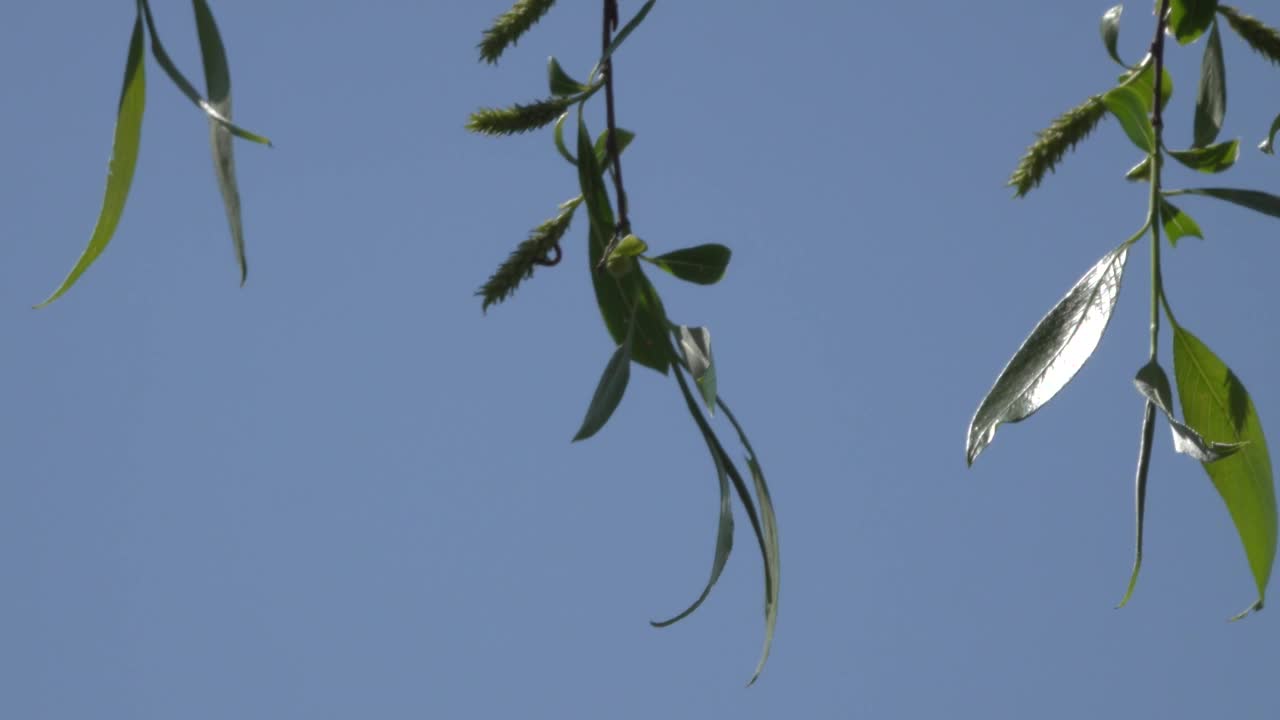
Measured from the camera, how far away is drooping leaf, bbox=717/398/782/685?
1.48ft

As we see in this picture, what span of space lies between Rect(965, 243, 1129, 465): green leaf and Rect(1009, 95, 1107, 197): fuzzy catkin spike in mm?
32

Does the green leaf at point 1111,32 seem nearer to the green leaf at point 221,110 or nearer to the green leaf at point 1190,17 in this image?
the green leaf at point 1190,17

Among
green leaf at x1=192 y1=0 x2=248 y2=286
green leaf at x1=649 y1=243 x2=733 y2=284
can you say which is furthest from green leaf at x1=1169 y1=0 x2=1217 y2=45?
green leaf at x1=192 y1=0 x2=248 y2=286

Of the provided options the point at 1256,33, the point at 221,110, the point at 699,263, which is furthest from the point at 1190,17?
the point at 221,110

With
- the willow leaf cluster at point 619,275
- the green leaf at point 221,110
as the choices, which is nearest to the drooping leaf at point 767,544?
the willow leaf cluster at point 619,275

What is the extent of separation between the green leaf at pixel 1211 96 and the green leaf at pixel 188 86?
32 cm

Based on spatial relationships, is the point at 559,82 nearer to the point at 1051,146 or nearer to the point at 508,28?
the point at 508,28

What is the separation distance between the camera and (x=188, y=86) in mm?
407

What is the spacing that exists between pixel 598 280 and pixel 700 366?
0.15ft

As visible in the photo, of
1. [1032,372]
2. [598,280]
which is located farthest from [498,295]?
[1032,372]

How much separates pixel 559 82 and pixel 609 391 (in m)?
0.09

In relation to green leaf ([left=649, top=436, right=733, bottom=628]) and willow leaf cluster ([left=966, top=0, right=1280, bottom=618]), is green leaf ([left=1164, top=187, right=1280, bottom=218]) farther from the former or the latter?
green leaf ([left=649, top=436, right=733, bottom=628])

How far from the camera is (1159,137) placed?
0.47 metres

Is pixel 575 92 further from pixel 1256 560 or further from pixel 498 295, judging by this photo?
pixel 1256 560
